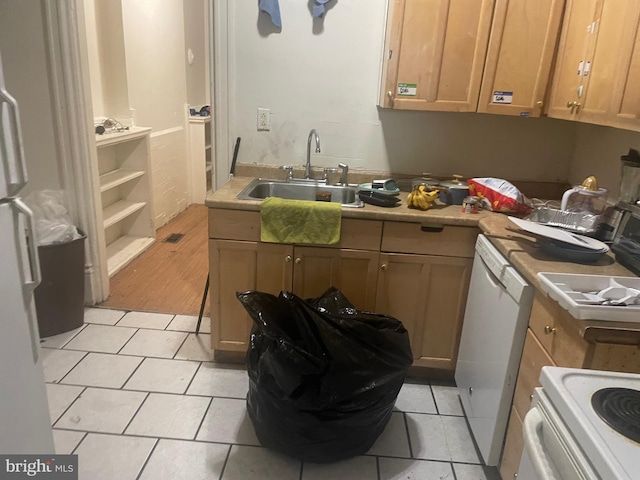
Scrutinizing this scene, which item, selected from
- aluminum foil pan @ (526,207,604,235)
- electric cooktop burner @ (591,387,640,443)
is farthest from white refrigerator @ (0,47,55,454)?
aluminum foil pan @ (526,207,604,235)

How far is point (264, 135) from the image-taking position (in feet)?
8.49

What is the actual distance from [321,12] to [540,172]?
4.87 feet

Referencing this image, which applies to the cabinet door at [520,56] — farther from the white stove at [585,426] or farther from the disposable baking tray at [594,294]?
the white stove at [585,426]

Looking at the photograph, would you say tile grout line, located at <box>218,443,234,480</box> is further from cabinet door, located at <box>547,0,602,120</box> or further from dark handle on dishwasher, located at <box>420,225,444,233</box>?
cabinet door, located at <box>547,0,602,120</box>

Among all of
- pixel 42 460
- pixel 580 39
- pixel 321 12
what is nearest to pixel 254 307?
pixel 42 460

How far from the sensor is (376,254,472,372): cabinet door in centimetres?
210

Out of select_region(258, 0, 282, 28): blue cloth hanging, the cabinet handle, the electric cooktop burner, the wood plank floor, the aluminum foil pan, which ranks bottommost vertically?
the wood plank floor

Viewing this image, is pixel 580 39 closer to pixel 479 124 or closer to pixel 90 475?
pixel 479 124

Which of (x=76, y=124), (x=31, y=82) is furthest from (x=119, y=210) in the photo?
(x=31, y=82)

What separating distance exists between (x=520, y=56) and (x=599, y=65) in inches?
16.1

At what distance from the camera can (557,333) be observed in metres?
1.30

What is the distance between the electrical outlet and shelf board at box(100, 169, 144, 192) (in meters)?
1.42

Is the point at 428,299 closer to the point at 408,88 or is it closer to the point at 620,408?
the point at 408,88

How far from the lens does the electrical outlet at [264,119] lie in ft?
8.35
